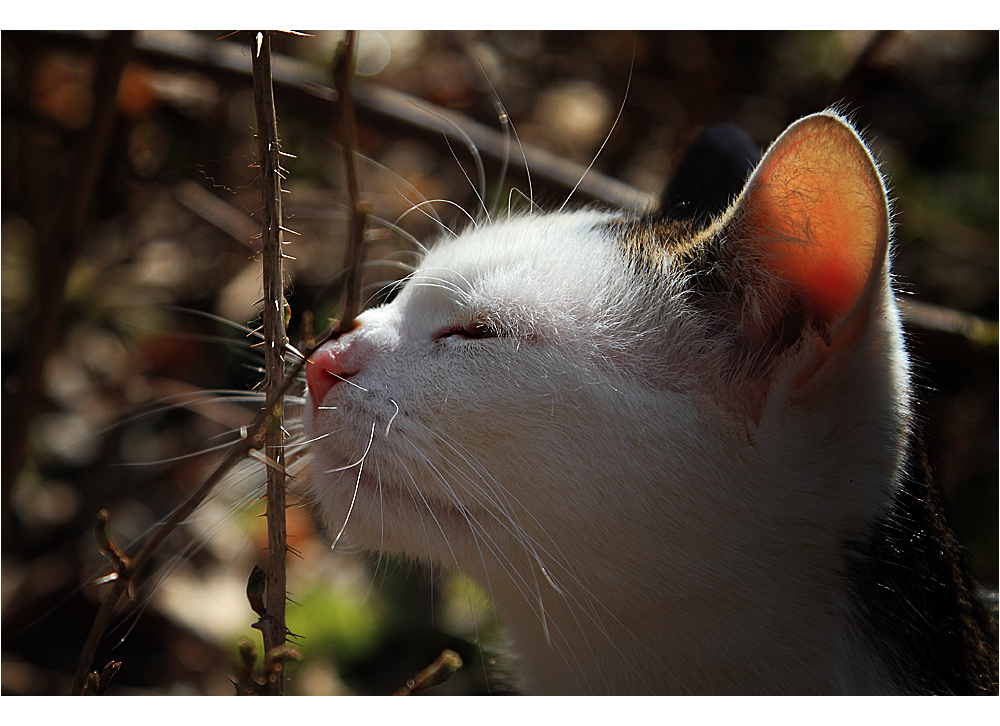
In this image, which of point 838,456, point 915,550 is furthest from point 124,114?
point 915,550

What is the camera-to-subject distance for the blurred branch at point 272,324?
76 centimetres

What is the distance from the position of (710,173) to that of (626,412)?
54 cm

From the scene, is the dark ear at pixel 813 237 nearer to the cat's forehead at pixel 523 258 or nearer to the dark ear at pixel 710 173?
the cat's forehead at pixel 523 258

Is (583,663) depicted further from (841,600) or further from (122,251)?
(122,251)

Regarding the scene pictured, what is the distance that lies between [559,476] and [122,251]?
5.72 feet

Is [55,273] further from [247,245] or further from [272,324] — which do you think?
[272,324]

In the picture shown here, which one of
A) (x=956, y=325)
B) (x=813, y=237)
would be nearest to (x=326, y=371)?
(x=813, y=237)

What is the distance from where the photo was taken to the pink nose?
2.84 feet

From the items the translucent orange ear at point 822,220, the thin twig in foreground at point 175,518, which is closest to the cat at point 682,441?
the translucent orange ear at point 822,220

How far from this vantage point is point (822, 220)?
2.45ft

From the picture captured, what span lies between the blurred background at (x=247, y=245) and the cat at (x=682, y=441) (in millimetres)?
484

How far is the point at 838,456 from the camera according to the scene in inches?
33.5

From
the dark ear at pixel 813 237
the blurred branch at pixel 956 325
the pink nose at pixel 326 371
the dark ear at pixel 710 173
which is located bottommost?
the pink nose at pixel 326 371

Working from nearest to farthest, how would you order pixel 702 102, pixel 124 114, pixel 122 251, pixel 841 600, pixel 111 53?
pixel 841 600 → pixel 111 53 → pixel 124 114 → pixel 702 102 → pixel 122 251
